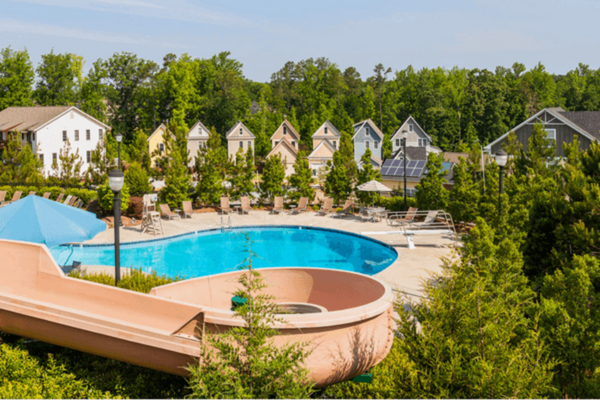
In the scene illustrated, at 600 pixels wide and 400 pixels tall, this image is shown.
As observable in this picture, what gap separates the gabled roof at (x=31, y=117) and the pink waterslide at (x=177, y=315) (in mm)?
39510

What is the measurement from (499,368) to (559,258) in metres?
6.95

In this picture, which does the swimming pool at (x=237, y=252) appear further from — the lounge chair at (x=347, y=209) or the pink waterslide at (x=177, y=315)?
the pink waterslide at (x=177, y=315)

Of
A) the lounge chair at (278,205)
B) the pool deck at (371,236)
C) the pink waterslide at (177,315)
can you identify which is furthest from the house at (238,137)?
the pink waterslide at (177,315)

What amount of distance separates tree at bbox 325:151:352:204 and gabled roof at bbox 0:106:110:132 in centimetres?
2886

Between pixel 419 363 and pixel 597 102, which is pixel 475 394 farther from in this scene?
pixel 597 102

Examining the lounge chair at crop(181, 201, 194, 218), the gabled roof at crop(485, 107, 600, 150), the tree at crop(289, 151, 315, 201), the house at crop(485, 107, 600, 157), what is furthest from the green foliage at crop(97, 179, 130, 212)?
the house at crop(485, 107, 600, 157)

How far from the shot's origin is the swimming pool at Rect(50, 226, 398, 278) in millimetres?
18656

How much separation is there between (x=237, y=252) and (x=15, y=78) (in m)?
48.9

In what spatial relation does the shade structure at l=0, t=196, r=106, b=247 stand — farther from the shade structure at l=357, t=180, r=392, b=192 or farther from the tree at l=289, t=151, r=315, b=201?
the tree at l=289, t=151, r=315, b=201

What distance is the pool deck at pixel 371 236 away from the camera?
1440 cm

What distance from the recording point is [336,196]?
27688 mm

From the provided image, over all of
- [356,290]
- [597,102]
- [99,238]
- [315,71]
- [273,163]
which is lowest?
[99,238]

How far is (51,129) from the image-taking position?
43969 mm

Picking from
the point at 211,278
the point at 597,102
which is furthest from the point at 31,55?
the point at 597,102
